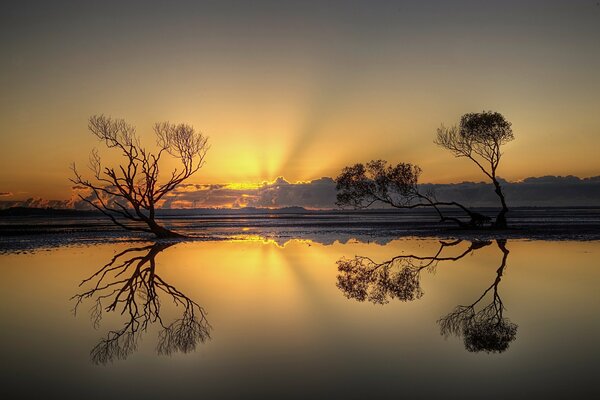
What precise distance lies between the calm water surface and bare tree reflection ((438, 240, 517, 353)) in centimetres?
6

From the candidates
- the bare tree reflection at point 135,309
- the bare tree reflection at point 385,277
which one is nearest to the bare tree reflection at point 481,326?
the bare tree reflection at point 385,277

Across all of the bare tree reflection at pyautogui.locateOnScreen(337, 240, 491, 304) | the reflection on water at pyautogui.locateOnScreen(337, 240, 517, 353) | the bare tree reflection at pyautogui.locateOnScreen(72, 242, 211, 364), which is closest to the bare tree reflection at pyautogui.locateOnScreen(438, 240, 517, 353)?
the reflection on water at pyautogui.locateOnScreen(337, 240, 517, 353)

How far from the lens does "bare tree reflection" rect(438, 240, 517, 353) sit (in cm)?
1145

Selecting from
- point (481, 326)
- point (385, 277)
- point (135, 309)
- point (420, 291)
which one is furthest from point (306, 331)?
point (385, 277)

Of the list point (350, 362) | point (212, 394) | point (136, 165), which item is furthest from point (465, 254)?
point (136, 165)

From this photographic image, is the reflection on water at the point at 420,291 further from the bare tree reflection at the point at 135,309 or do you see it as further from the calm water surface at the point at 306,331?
the bare tree reflection at the point at 135,309

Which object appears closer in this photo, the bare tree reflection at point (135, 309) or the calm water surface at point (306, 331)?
the calm water surface at point (306, 331)

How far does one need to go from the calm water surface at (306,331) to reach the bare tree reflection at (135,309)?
8 centimetres

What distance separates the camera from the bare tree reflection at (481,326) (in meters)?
11.5

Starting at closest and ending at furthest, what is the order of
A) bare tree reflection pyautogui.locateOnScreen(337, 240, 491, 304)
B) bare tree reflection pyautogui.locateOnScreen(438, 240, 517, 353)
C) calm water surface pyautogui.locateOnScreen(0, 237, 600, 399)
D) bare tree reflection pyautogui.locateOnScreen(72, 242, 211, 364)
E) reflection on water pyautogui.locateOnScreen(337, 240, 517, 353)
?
calm water surface pyautogui.locateOnScreen(0, 237, 600, 399) < bare tree reflection pyautogui.locateOnScreen(438, 240, 517, 353) < bare tree reflection pyautogui.locateOnScreen(72, 242, 211, 364) < reflection on water pyautogui.locateOnScreen(337, 240, 517, 353) < bare tree reflection pyautogui.locateOnScreen(337, 240, 491, 304)

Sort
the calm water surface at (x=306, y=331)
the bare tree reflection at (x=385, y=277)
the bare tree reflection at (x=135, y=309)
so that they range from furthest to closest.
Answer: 1. the bare tree reflection at (x=385, y=277)
2. the bare tree reflection at (x=135, y=309)
3. the calm water surface at (x=306, y=331)

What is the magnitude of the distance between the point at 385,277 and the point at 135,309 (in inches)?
454

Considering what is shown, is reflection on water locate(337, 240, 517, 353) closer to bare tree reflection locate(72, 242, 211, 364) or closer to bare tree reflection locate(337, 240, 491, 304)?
bare tree reflection locate(337, 240, 491, 304)

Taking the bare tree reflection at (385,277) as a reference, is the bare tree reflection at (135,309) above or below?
below
